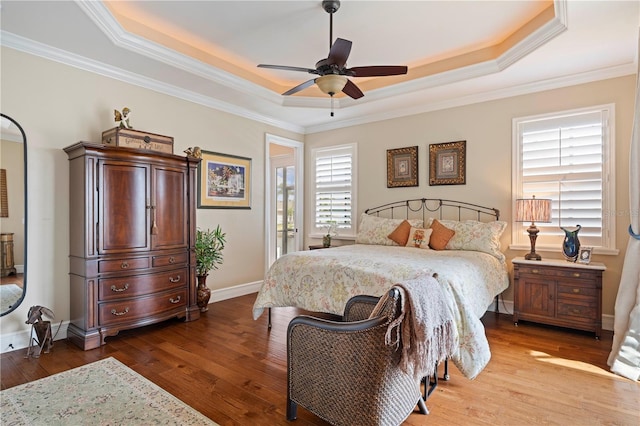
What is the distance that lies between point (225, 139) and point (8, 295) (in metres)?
2.91

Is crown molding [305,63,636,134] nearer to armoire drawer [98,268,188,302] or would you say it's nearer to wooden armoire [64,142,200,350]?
wooden armoire [64,142,200,350]

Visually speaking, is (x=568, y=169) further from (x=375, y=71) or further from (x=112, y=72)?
(x=112, y=72)

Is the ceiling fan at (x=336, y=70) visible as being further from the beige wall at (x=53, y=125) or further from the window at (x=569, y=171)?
the window at (x=569, y=171)

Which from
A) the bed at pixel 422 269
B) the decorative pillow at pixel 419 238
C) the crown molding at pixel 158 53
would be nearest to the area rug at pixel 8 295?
the bed at pixel 422 269

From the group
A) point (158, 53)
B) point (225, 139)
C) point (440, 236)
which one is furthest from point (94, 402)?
point (440, 236)

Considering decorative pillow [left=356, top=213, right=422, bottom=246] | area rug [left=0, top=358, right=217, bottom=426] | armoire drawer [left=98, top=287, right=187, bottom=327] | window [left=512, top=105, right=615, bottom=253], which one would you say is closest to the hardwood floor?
area rug [left=0, top=358, right=217, bottom=426]

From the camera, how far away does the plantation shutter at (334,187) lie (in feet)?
18.3

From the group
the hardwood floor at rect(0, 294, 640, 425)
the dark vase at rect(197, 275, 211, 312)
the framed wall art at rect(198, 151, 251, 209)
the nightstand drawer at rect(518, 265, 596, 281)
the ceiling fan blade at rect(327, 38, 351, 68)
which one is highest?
the ceiling fan blade at rect(327, 38, 351, 68)

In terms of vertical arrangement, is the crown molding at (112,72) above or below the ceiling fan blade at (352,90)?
above

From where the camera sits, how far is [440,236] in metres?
4.09

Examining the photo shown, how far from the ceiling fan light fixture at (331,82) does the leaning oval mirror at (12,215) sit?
275 cm

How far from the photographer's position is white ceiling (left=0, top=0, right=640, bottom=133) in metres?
2.80

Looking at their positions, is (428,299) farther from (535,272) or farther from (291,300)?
(535,272)

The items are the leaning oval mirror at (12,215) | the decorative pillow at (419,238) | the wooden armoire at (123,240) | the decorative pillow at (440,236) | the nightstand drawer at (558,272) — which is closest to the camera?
the leaning oval mirror at (12,215)
